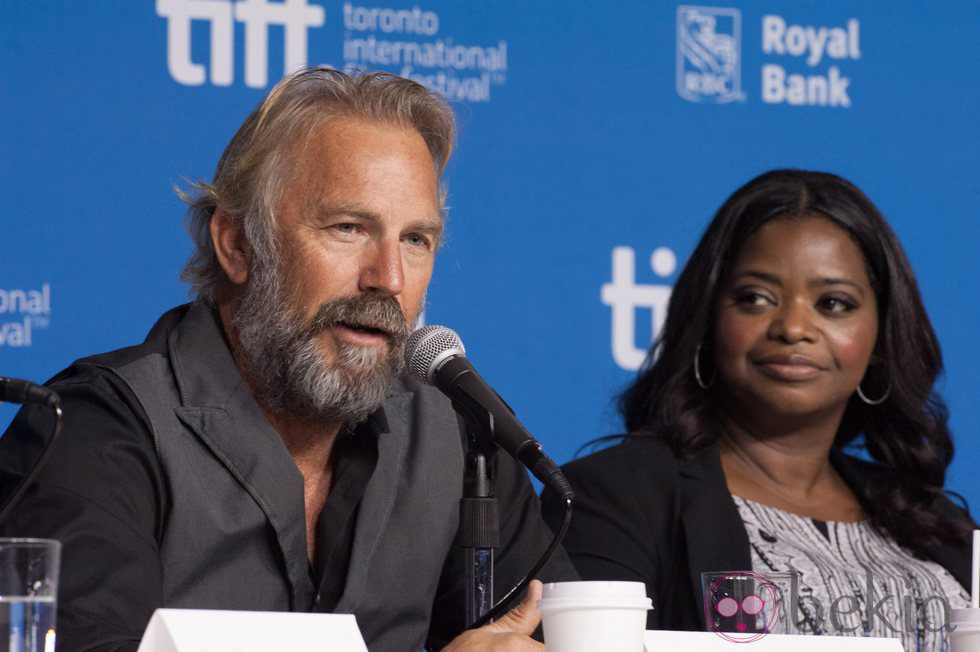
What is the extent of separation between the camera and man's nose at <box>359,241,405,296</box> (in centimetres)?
204

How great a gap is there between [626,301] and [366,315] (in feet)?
4.48

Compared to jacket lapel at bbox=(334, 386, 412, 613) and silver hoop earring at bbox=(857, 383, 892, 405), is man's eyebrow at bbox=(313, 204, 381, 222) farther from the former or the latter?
silver hoop earring at bbox=(857, 383, 892, 405)

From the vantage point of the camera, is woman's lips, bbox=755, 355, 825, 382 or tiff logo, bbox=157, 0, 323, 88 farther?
tiff logo, bbox=157, 0, 323, 88

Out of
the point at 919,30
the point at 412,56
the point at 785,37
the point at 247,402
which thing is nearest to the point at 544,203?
the point at 412,56

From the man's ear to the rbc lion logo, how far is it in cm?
147

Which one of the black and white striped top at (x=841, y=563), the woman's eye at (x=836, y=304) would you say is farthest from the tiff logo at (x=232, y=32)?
the black and white striped top at (x=841, y=563)

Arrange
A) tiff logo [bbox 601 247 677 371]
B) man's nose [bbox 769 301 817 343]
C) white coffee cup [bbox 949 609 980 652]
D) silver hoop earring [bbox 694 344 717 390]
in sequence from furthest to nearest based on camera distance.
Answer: tiff logo [bbox 601 247 677 371] → silver hoop earring [bbox 694 344 717 390] → man's nose [bbox 769 301 817 343] → white coffee cup [bbox 949 609 980 652]

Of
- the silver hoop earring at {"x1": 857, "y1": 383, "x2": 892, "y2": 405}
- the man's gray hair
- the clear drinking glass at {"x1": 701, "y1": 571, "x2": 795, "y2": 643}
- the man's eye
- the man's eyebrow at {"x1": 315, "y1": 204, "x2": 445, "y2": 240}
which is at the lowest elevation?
the clear drinking glass at {"x1": 701, "y1": 571, "x2": 795, "y2": 643}

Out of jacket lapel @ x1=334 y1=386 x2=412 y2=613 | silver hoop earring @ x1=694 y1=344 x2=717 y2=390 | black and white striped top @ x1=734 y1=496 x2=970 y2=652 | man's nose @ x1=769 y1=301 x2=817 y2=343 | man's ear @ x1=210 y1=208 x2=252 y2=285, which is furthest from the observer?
silver hoop earring @ x1=694 y1=344 x2=717 y2=390

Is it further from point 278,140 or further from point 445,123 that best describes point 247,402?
point 445,123

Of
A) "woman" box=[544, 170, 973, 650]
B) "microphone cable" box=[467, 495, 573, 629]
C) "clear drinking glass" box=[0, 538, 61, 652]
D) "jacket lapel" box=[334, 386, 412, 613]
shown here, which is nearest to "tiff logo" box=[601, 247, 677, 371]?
"woman" box=[544, 170, 973, 650]

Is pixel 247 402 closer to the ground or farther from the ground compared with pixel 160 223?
closer to the ground

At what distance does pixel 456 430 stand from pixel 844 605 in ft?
2.53

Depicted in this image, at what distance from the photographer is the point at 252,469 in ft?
6.48
